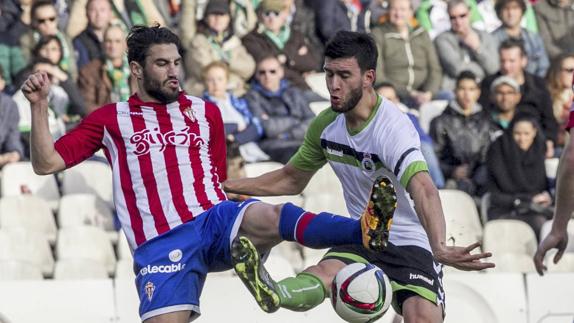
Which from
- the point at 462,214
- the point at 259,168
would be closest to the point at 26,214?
the point at 259,168

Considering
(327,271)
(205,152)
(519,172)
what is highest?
(205,152)

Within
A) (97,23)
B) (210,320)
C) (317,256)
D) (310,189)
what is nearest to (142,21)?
(97,23)

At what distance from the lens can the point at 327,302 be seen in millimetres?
10672

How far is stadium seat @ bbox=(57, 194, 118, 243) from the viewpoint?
1206 cm

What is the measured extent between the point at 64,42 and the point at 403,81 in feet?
11.0

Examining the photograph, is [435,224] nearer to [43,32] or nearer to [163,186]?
[163,186]

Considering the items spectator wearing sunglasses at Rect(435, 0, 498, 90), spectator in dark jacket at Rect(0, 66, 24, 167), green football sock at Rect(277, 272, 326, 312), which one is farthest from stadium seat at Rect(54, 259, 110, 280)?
spectator wearing sunglasses at Rect(435, 0, 498, 90)

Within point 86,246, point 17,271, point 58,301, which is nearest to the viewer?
point 58,301

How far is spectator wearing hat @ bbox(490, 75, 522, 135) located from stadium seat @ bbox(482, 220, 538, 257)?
66.7 inches

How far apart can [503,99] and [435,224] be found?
6502 millimetres

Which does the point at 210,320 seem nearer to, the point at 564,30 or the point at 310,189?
the point at 310,189

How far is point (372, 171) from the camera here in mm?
8148

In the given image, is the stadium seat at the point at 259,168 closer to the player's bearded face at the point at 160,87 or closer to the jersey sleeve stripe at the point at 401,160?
the player's bearded face at the point at 160,87

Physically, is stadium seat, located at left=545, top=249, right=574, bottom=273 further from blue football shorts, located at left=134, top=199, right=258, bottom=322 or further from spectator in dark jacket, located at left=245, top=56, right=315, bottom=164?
blue football shorts, located at left=134, top=199, right=258, bottom=322
